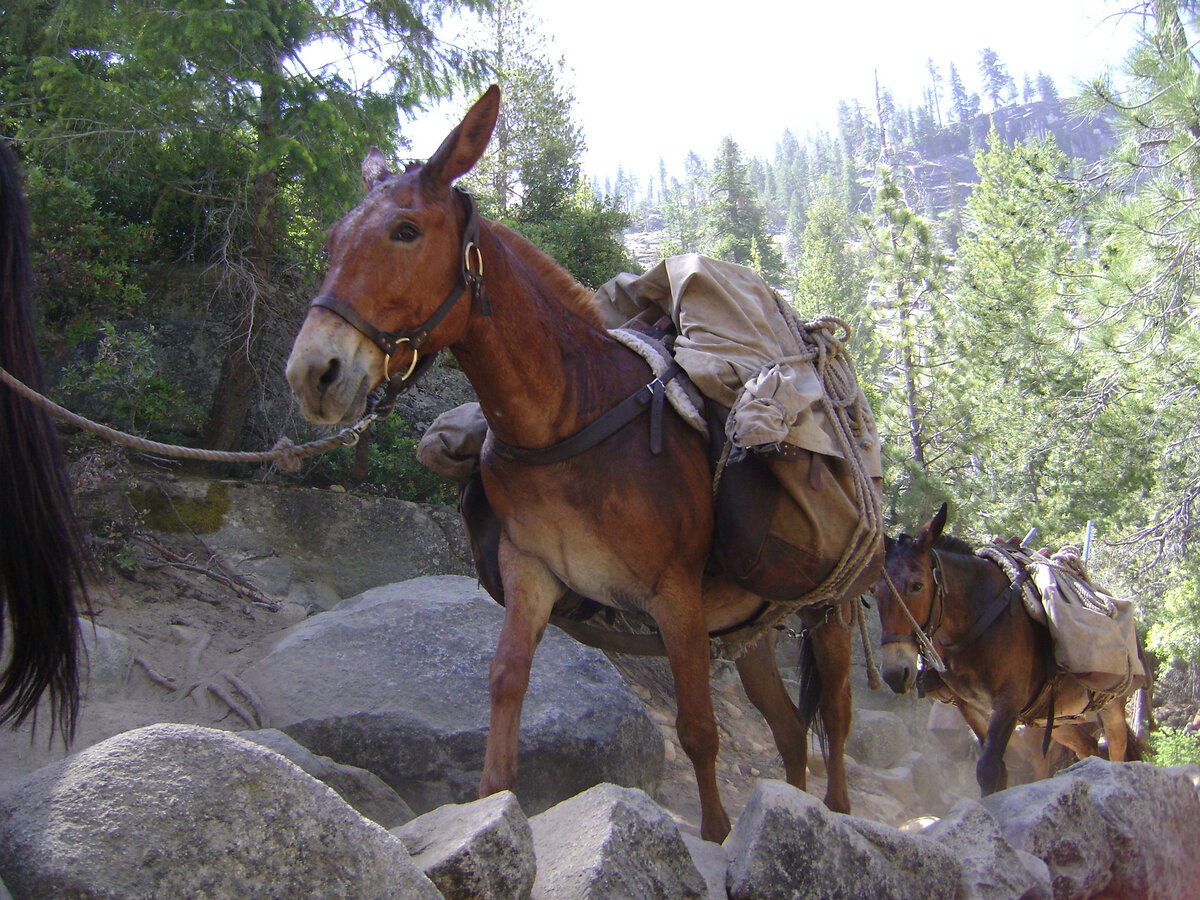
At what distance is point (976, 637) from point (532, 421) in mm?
4482

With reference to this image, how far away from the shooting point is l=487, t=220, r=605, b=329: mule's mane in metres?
3.46

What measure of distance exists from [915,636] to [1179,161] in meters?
6.27

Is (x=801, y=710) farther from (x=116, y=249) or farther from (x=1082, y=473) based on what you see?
(x=1082, y=473)

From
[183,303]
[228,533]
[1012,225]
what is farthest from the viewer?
[1012,225]

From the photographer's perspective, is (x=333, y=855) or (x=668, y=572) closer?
(x=333, y=855)

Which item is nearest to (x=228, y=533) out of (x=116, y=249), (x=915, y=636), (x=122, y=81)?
(x=116, y=249)

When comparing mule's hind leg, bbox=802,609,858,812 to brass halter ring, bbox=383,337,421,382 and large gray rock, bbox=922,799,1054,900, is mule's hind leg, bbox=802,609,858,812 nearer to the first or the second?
large gray rock, bbox=922,799,1054,900

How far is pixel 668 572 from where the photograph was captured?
3248mm

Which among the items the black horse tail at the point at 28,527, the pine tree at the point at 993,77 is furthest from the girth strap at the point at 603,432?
the pine tree at the point at 993,77

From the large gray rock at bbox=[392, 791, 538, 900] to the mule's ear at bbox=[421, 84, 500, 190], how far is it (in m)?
1.96

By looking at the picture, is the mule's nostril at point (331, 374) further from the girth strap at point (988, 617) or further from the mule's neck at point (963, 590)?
the girth strap at point (988, 617)

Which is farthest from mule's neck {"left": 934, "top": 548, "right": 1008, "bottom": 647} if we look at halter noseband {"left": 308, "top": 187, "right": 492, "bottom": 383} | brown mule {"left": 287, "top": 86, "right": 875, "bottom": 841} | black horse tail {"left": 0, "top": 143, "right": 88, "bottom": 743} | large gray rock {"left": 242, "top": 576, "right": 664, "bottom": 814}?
black horse tail {"left": 0, "top": 143, "right": 88, "bottom": 743}

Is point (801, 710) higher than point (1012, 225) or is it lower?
lower

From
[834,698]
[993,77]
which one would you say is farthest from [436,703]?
[993,77]
